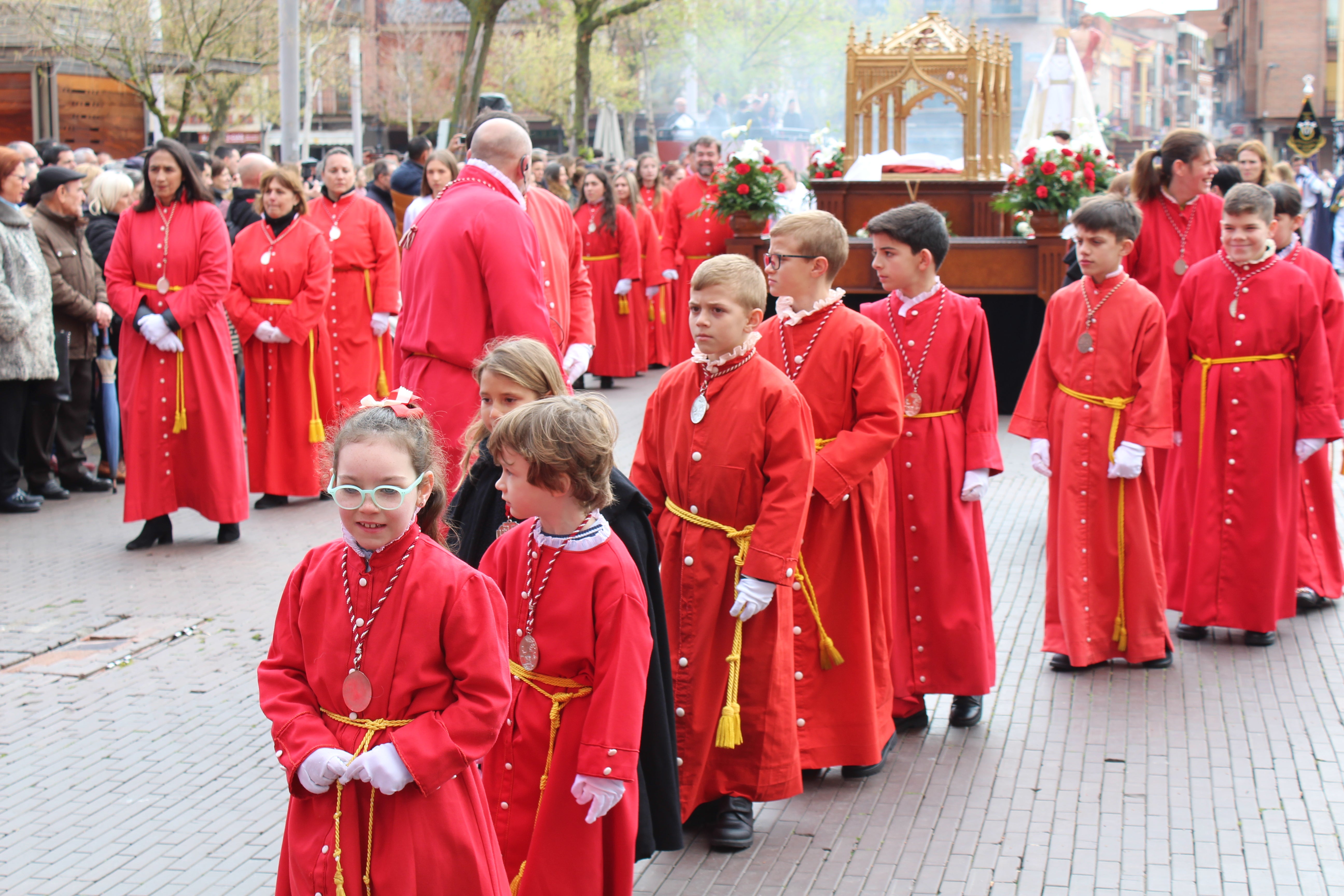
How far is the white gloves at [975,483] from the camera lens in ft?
18.1

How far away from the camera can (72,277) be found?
32.6ft

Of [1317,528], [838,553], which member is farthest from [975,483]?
[1317,528]

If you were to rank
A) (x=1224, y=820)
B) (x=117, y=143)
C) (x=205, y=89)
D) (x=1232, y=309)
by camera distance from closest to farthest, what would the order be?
(x=1224, y=820) < (x=1232, y=309) < (x=205, y=89) < (x=117, y=143)

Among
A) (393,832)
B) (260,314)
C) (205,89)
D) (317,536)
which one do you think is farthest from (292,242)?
(205,89)

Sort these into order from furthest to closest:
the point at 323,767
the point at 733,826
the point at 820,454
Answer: the point at 820,454, the point at 733,826, the point at 323,767

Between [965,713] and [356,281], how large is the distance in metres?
6.13

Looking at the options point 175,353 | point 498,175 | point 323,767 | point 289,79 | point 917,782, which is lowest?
point 917,782

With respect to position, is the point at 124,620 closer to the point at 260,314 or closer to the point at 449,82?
the point at 260,314

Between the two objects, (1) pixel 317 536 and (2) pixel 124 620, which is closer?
(2) pixel 124 620

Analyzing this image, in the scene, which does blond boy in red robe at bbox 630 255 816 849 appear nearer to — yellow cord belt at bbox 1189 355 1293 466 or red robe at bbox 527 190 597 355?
red robe at bbox 527 190 597 355

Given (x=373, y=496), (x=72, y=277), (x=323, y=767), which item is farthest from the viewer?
(x=72, y=277)

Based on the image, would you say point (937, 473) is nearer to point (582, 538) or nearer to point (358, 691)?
point (582, 538)

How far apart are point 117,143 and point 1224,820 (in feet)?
94.4

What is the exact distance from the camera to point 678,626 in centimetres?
453
